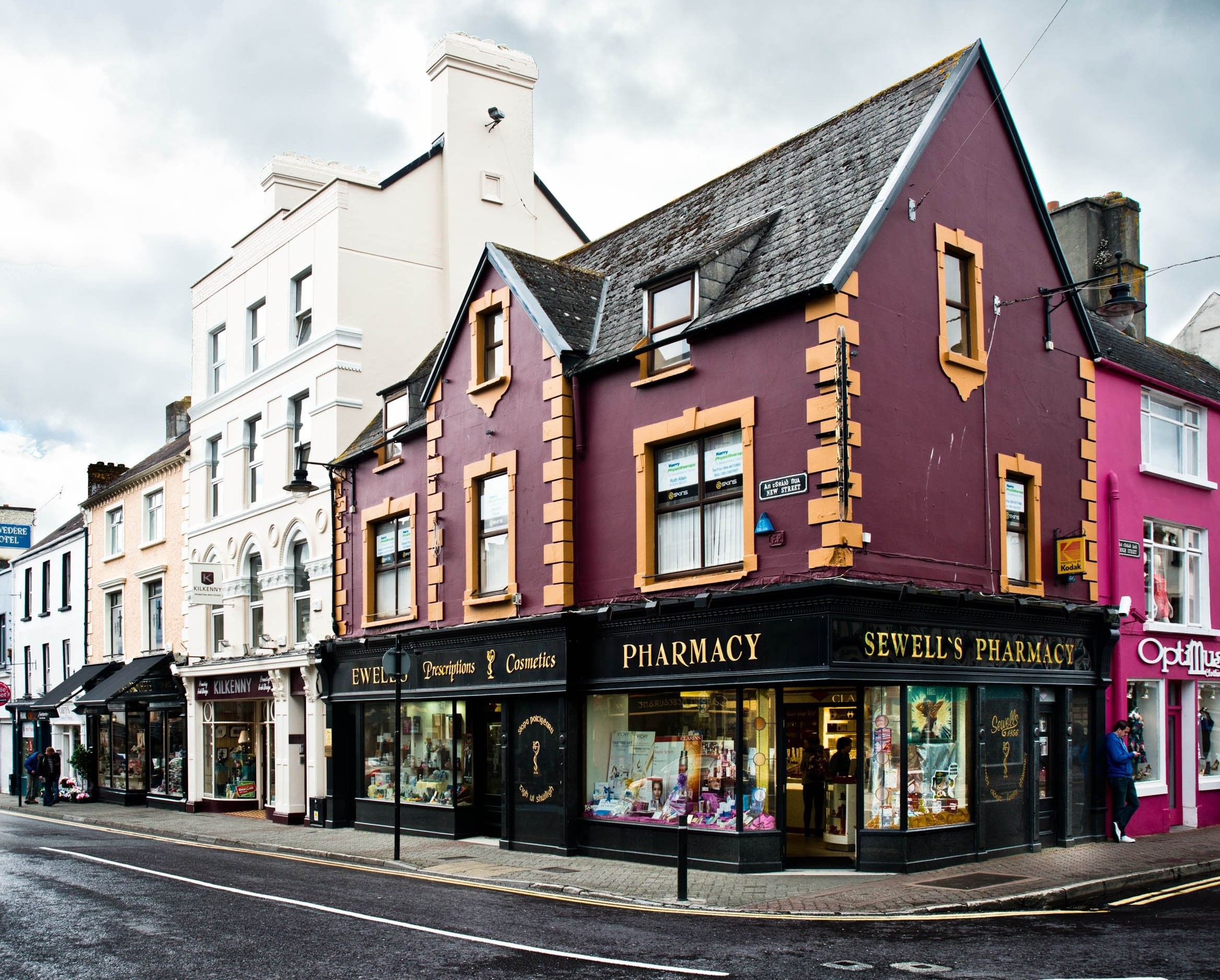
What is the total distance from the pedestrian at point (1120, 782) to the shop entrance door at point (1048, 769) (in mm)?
987

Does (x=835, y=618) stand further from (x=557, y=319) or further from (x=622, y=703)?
(x=557, y=319)

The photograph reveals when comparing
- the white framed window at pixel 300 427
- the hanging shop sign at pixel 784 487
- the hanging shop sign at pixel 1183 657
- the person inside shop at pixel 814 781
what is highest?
the white framed window at pixel 300 427

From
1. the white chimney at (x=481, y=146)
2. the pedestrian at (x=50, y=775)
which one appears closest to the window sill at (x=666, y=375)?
the white chimney at (x=481, y=146)

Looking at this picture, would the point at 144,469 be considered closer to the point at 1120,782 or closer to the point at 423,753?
the point at 423,753

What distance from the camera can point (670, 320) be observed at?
1747cm

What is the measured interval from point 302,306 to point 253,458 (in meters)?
4.25

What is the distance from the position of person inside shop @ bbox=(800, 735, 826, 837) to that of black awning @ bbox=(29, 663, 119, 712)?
26703 millimetres

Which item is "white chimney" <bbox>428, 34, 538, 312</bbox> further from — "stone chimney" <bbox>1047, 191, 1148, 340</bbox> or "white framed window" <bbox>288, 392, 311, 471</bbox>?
"stone chimney" <bbox>1047, 191, 1148, 340</bbox>

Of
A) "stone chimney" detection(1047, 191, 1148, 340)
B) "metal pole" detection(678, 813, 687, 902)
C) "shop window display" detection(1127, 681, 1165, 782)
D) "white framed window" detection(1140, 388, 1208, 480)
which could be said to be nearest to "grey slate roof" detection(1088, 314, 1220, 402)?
"white framed window" detection(1140, 388, 1208, 480)

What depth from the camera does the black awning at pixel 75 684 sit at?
119ft

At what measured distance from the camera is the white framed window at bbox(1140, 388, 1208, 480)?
2092 centimetres

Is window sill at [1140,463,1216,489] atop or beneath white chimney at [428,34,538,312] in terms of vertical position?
beneath

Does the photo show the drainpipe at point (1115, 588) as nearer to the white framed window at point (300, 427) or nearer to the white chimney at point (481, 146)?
the white chimney at point (481, 146)

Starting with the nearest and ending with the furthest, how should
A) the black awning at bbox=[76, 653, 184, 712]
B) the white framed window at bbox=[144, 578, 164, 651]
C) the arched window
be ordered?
the arched window
the black awning at bbox=[76, 653, 184, 712]
the white framed window at bbox=[144, 578, 164, 651]
